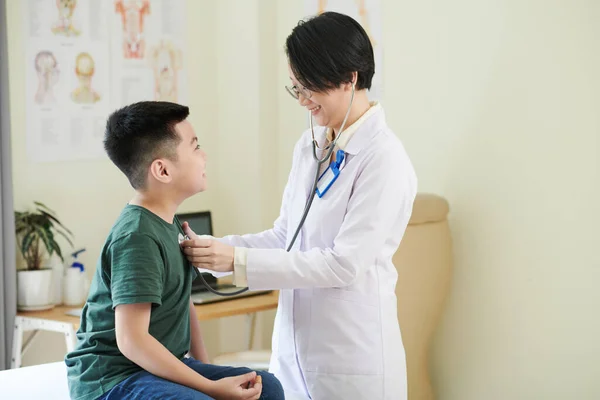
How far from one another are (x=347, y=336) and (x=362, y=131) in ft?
1.52

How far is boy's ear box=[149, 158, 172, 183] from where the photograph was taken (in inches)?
61.3

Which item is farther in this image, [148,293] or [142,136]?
[142,136]

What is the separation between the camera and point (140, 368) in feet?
5.03

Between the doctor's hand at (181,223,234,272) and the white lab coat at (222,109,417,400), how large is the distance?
7cm

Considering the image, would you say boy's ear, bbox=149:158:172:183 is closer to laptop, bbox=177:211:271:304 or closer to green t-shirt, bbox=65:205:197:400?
green t-shirt, bbox=65:205:197:400

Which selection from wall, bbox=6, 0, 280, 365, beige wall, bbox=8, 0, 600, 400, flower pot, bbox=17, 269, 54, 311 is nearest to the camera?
beige wall, bbox=8, 0, 600, 400

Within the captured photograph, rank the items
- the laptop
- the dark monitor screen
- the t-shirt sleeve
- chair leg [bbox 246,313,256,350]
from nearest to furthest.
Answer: the t-shirt sleeve
the laptop
the dark monitor screen
chair leg [bbox 246,313,256,350]

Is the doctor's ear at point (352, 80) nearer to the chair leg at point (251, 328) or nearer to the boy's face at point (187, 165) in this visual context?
the boy's face at point (187, 165)

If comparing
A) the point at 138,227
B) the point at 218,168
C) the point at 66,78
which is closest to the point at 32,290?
the point at 66,78

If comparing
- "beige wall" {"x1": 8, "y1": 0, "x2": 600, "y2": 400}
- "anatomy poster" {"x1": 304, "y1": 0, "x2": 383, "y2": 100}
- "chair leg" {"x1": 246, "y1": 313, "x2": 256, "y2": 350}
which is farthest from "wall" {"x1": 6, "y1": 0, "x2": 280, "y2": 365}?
"anatomy poster" {"x1": 304, "y1": 0, "x2": 383, "y2": 100}

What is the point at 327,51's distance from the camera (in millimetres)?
1742

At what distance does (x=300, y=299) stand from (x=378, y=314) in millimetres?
184

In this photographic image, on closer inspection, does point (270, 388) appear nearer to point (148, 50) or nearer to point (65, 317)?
point (65, 317)

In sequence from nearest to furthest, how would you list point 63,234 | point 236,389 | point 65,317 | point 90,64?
1. point 236,389
2. point 65,317
3. point 63,234
4. point 90,64
